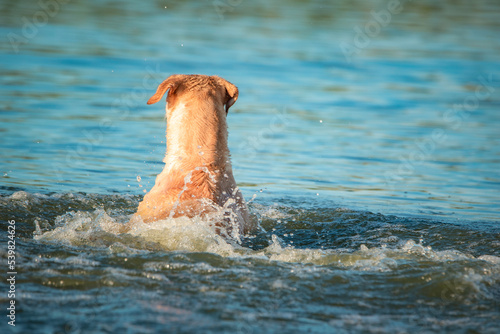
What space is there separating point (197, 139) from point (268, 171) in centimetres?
451

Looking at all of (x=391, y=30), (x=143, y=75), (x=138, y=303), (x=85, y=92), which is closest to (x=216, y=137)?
(x=138, y=303)

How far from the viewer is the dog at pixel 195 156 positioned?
7.09 meters

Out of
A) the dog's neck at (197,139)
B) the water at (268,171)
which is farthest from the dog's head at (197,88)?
the water at (268,171)

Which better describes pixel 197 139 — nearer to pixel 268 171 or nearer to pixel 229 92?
pixel 229 92

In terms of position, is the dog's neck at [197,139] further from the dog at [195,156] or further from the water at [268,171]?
the water at [268,171]

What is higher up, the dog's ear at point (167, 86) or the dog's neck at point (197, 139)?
the dog's ear at point (167, 86)

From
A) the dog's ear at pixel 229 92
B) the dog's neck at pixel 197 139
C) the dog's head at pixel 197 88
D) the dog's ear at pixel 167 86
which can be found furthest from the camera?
the dog's ear at pixel 229 92

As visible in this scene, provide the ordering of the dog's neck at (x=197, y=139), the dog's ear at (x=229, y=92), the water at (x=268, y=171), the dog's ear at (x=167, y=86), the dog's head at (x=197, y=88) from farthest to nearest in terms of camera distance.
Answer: the dog's ear at (x=229, y=92) < the dog's head at (x=197, y=88) < the dog's neck at (x=197, y=139) < the dog's ear at (x=167, y=86) < the water at (x=268, y=171)

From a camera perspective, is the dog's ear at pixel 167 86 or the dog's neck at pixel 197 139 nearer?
the dog's ear at pixel 167 86

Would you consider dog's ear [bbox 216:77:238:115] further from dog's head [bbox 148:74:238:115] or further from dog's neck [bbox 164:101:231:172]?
dog's neck [bbox 164:101:231:172]

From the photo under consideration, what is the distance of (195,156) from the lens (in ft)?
24.0

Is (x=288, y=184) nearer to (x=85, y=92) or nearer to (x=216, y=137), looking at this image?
(x=216, y=137)

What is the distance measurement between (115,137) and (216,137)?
614 cm

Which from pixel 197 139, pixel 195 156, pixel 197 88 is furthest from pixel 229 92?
pixel 195 156
